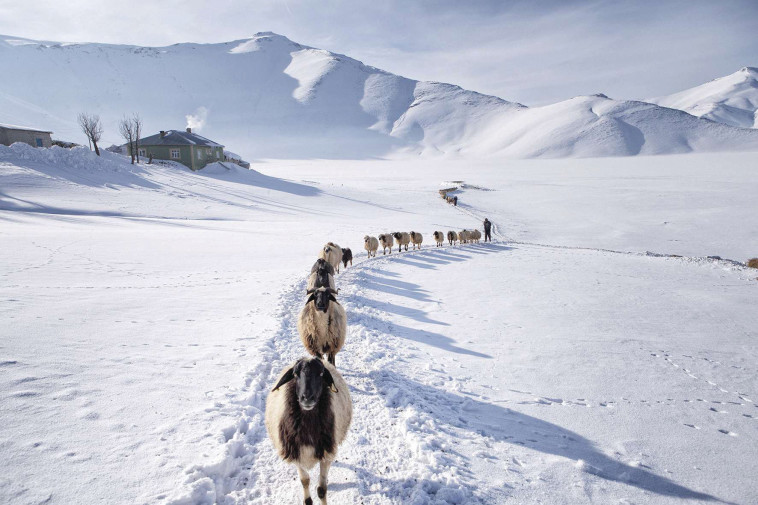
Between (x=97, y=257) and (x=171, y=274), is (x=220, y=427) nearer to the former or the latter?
A: (x=171, y=274)

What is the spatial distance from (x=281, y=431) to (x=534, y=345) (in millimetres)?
6504

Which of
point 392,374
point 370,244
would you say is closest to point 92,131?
point 370,244

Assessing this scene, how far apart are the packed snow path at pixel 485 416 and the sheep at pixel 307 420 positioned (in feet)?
2.01

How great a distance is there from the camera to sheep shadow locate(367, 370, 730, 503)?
4414 millimetres

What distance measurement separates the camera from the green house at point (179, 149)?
5028cm

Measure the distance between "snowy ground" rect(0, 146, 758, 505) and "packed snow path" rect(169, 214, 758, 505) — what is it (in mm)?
31

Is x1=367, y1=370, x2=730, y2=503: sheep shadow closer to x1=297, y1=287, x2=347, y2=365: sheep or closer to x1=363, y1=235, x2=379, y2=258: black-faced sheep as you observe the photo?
x1=297, y1=287, x2=347, y2=365: sheep

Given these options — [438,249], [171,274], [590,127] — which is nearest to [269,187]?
[438,249]

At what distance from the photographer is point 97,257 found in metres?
13.4

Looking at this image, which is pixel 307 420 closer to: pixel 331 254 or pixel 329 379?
pixel 329 379

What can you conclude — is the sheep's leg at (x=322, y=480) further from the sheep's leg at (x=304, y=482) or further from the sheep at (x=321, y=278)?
the sheep at (x=321, y=278)

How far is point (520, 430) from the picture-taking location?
5.30 meters

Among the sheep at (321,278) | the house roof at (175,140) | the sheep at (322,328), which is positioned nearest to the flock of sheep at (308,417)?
the sheep at (322,328)

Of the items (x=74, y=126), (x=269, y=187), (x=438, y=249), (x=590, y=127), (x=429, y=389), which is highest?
(x=590, y=127)
